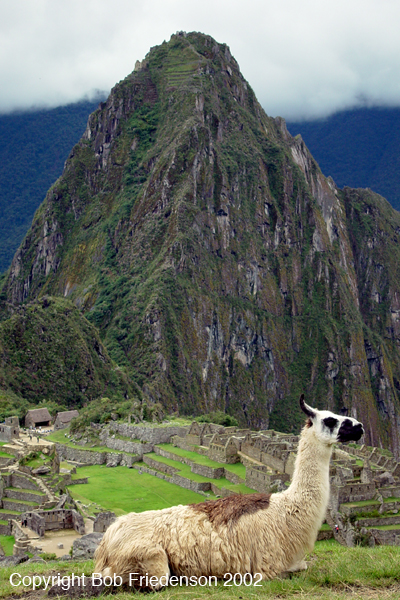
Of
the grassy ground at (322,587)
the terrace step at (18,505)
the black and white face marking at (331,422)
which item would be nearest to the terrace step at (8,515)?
the terrace step at (18,505)

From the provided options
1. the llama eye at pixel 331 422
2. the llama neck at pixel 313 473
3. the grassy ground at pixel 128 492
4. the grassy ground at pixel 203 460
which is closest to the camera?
the llama eye at pixel 331 422

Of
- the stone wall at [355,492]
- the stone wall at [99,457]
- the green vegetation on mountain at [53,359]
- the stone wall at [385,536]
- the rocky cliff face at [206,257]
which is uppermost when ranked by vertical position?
the rocky cliff face at [206,257]

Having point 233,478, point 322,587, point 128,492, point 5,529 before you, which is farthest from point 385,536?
point 322,587

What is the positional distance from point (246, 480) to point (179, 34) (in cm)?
11929

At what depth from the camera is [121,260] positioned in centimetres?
11544

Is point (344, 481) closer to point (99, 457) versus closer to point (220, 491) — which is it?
point (220, 491)

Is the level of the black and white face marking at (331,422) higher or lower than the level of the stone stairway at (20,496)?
higher

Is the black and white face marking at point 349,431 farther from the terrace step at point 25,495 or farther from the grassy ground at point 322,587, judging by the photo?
the terrace step at point 25,495

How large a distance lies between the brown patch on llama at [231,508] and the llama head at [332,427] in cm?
105

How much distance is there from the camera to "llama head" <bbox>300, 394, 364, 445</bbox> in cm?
781

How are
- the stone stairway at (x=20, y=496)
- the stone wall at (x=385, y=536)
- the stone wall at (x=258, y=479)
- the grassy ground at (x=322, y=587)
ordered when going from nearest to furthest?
1. the grassy ground at (x=322, y=587)
2. the stone wall at (x=385, y=536)
3. the stone stairway at (x=20, y=496)
4. the stone wall at (x=258, y=479)

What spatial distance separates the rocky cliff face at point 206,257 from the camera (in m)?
105

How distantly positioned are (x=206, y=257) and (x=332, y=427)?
344ft

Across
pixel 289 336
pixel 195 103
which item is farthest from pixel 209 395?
pixel 195 103
